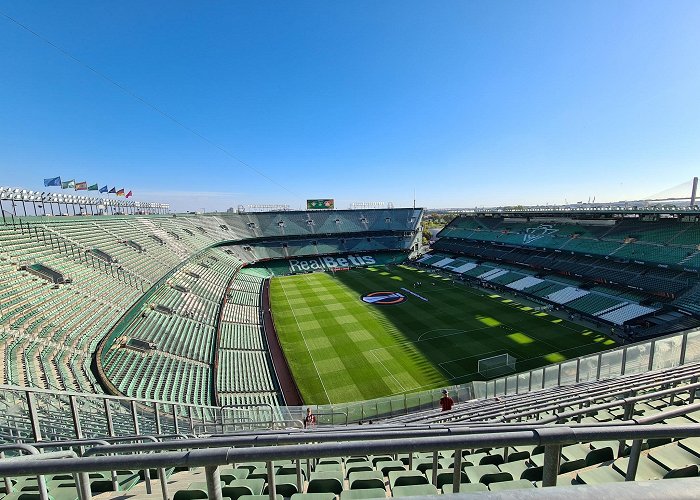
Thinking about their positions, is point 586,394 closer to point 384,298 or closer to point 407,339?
point 407,339

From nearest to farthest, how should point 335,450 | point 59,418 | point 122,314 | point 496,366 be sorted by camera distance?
point 335,450
point 59,418
point 122,314
point 496,366

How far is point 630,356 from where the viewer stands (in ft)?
39.8

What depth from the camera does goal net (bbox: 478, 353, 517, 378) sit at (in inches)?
901

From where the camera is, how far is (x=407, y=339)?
1141 inches

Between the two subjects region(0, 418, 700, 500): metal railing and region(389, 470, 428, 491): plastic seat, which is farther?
region(389, 470, 428, 491): plastic seat

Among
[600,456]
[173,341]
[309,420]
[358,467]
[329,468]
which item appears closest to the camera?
[600,456]

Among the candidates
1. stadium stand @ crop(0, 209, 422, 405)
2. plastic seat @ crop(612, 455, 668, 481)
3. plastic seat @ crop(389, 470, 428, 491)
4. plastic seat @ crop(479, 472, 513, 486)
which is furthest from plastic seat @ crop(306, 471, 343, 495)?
stadium stand @ crop(0, 209, 422, 405)

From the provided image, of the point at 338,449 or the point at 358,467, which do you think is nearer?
the point at 338,449

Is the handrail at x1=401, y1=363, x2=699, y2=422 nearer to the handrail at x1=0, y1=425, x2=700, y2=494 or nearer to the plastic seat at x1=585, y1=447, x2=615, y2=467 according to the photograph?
the plastic seat at x1=585, y1=447, x2=615, y2=467

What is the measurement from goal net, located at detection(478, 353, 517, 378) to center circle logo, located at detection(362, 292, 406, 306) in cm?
1580

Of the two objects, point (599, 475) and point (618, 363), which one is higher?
point (599, 475)

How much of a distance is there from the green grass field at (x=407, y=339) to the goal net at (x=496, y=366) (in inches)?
24.3

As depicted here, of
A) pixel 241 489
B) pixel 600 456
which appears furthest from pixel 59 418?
pixel 600 456

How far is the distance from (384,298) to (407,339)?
39.9 ft
